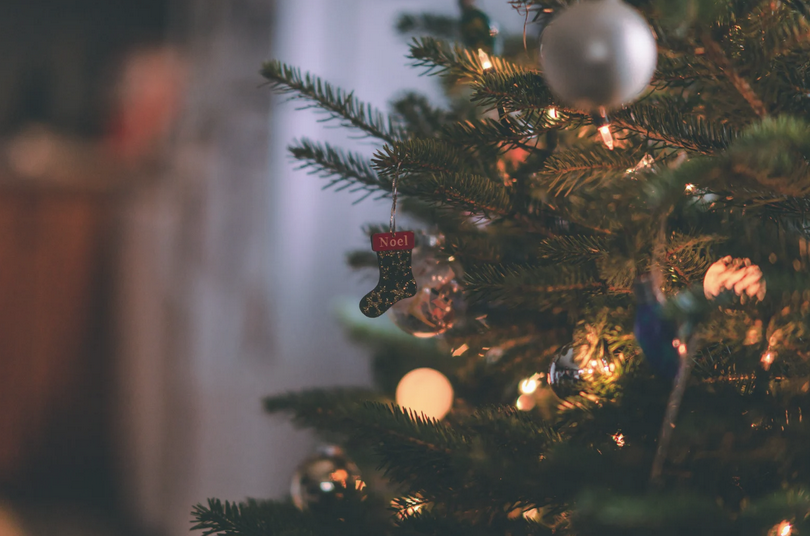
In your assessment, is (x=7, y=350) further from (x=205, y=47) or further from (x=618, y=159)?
(x=618, y=159)

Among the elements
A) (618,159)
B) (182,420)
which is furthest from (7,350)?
(618,159)

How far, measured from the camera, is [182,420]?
1.81 meters

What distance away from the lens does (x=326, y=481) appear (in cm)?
56

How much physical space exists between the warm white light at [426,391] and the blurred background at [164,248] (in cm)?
61

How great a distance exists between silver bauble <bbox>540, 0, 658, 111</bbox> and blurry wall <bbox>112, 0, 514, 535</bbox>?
123 cm

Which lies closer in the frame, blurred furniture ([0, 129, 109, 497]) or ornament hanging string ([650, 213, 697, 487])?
ornament hanging string ([650, 213, 697, 487])

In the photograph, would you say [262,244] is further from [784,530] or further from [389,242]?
[784,530]

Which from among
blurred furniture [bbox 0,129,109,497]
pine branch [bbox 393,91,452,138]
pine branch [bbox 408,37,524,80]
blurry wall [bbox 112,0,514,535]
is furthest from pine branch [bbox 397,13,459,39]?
blurred furniture [bbox 0,129,109,497]

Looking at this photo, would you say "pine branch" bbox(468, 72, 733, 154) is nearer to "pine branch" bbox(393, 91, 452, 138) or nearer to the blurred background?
"pine branch" bbox(393, 91, 452, 138)

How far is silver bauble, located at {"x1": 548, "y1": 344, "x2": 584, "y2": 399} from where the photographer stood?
425mm

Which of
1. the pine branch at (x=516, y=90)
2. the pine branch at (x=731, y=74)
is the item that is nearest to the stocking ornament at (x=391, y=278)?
the pine branch at (x=516, y=90)

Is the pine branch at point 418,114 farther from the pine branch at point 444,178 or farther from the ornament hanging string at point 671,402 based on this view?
the ornament hanging string at point 671,402

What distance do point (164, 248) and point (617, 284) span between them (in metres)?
1.88

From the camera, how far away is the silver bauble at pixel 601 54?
1.11ft
